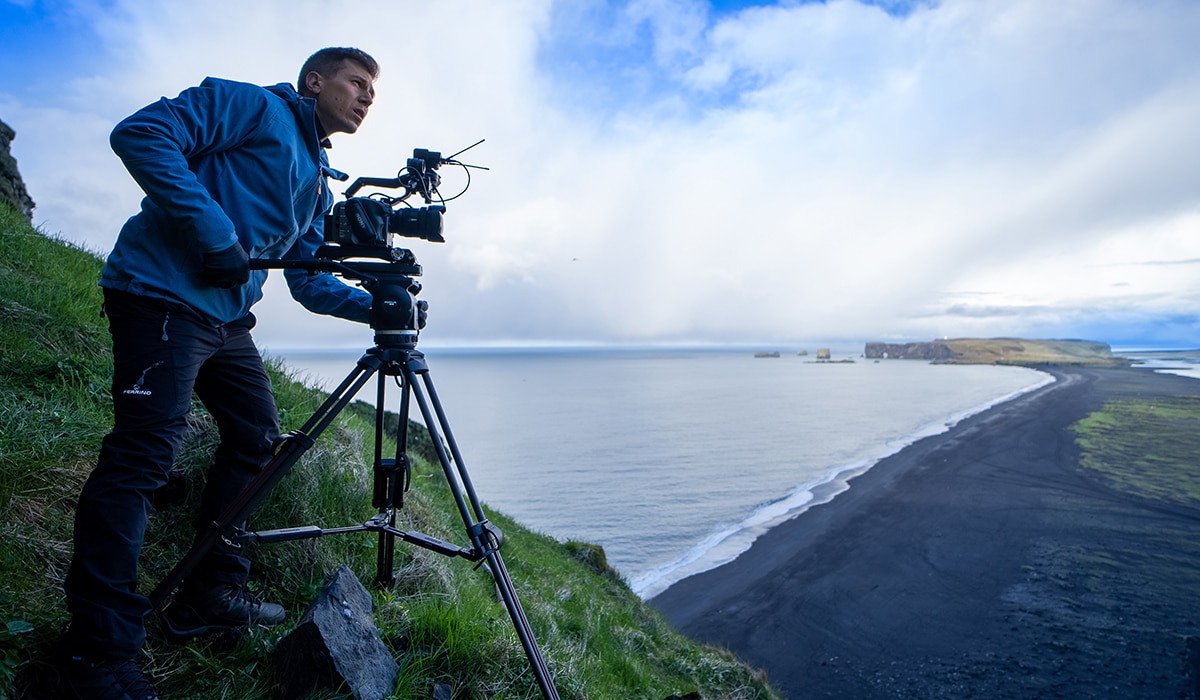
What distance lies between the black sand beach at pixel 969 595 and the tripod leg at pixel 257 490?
1006cm

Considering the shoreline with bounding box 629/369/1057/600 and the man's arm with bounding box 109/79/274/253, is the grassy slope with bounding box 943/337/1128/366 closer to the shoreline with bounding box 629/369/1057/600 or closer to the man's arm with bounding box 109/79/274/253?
the shoreline with bounding box 629/369/1057/600

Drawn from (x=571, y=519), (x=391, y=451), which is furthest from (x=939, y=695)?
(x=571, y=519)

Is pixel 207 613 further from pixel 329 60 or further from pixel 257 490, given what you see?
pixel 329 60

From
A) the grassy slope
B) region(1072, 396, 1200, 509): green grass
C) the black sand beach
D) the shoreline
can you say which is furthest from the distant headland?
the black sand beach

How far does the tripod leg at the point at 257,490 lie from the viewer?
2.32m

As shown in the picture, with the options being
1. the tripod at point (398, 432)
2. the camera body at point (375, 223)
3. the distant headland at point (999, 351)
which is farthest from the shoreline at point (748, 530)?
the distant headland at point (999, 351)

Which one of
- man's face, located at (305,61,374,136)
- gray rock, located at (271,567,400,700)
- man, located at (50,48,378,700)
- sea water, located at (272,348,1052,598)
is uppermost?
man's face, located at (305,61,374,136)

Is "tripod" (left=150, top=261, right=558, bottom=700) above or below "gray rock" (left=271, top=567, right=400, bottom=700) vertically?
above

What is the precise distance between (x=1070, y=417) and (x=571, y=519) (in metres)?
37.6

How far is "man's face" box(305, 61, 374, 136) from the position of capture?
264 cm

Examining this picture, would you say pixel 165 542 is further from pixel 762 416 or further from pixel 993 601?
pixel 762 416

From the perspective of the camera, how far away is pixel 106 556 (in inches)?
77.0

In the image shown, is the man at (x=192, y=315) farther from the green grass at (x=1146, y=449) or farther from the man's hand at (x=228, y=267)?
the green grass at (x=1146, y=449)

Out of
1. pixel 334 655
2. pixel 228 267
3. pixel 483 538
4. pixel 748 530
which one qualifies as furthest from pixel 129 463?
pixel 748 530
